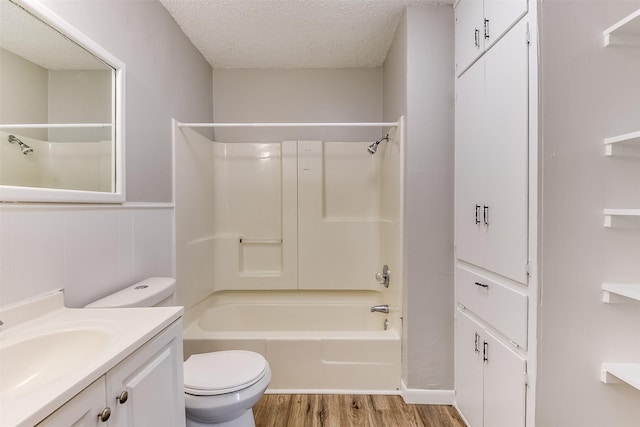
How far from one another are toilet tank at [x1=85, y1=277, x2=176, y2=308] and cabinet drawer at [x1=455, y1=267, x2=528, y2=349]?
1519 mm

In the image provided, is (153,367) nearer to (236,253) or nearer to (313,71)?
(236,253)

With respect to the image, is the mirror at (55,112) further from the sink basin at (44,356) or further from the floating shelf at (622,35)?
the floating shelf at (622,35)

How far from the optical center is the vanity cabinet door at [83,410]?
1.97ft

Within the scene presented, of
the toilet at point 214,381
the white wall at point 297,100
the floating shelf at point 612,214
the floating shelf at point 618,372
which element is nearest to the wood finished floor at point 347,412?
the toilet at point 214,381

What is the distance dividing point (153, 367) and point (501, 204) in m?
1.43

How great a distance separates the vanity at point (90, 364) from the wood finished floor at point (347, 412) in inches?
34.0

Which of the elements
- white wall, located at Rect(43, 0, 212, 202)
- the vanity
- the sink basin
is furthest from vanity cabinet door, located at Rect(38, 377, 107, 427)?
white wall, located at Rect(43, 0, 212, 202)

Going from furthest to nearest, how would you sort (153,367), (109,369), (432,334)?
1. (432,334)
2. (153,367)
3. (109,369)

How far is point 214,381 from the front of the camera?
4.38 ft

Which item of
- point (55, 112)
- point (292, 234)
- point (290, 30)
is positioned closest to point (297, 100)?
point (290, 30)

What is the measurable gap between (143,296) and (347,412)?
1287 mm

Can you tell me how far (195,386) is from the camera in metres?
1.30

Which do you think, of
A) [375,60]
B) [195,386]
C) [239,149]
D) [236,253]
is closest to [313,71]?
[375,60]

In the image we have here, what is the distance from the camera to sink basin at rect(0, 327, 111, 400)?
804mm
